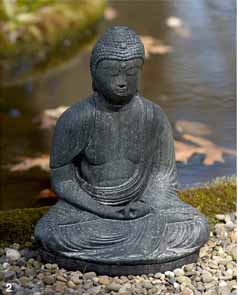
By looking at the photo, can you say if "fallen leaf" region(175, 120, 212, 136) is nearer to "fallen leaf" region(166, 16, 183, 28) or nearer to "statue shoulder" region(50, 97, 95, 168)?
"statue shoulder" region(50, 97, 95, 168)

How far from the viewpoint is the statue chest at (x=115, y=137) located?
14.1ft

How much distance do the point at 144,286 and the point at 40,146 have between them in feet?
8.39

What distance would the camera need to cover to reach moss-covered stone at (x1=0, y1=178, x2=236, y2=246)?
4820 millimetres

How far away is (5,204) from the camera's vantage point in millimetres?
5695

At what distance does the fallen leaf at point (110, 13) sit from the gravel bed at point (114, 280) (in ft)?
20.1

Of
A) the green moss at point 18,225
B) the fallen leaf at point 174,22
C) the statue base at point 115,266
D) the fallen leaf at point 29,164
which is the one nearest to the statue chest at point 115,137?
the statue base at point 115,266

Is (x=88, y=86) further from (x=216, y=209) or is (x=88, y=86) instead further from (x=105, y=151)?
(x=105, y=151)

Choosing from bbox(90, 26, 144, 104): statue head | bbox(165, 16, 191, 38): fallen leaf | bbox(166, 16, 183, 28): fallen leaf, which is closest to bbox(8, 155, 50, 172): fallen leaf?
bbox(90, 26, 144, 104): statue head

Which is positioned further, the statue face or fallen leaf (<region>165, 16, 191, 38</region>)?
fallen leaf (<region>165, 16, 191, 38</region>)

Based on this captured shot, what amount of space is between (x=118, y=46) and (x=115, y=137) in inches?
19.2

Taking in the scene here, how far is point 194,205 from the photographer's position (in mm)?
5191

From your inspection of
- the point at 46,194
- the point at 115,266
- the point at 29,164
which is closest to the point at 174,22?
the point at 29,164

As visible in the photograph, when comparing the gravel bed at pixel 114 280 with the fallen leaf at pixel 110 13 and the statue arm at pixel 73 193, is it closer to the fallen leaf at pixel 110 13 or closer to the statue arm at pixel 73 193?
the statue arm at pixel 73 193

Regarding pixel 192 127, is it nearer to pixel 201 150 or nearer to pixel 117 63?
pixel 201 150
